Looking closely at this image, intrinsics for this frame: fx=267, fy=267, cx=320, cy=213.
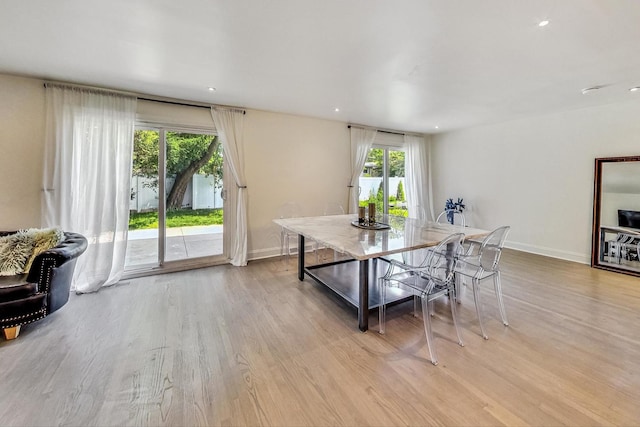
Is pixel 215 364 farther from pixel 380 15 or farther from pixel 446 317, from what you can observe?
pixel 380 15

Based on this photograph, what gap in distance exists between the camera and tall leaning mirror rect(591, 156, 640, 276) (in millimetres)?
3684

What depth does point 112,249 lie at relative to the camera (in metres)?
3.30

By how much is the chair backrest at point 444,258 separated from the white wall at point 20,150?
422 cm

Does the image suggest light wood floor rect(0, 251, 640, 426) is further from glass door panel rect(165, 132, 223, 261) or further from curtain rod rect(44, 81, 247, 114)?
curtain rod rect(44, 81, 247, 114)

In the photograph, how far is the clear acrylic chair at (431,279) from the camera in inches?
80.0

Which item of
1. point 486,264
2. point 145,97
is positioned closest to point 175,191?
point 145,97

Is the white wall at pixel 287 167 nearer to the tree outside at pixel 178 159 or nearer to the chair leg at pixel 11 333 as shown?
the tree outside at pixel 178 159

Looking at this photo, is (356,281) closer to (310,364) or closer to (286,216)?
(310,364)

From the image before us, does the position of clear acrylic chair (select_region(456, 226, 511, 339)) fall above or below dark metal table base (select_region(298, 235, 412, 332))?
above

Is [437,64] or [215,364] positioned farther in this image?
[437,64]

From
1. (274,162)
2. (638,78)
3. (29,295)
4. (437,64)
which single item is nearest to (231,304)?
(29,295)

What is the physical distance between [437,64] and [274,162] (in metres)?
2.73

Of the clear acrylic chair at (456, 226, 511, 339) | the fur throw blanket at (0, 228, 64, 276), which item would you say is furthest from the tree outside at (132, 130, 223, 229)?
the clear acrylic chair at (456, 226, 511, 339)

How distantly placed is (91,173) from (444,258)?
4.03 metres
